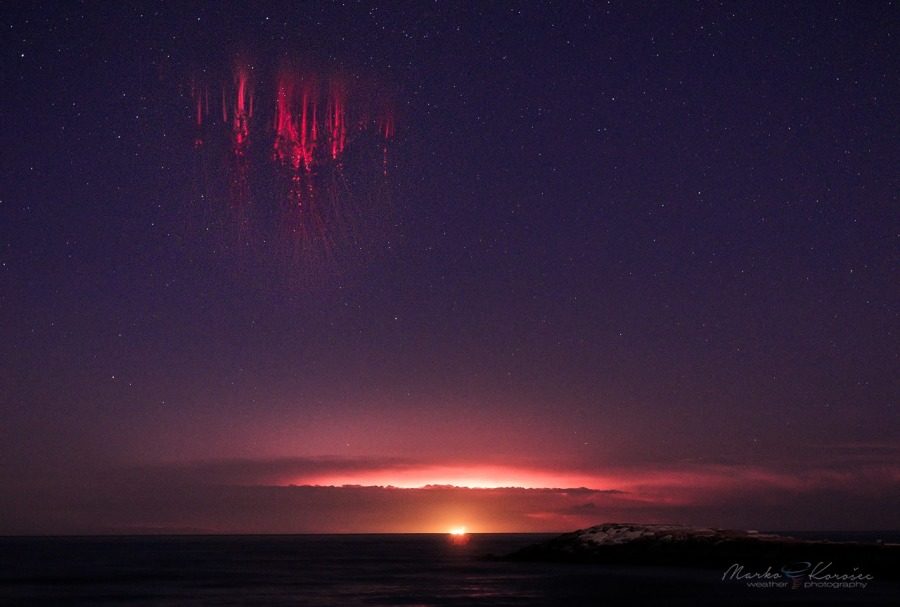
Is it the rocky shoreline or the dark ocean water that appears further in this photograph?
the rocky shoreline

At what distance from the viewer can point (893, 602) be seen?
2032 inches

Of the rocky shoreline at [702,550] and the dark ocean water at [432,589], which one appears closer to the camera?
the dark ocean water at [432,589]

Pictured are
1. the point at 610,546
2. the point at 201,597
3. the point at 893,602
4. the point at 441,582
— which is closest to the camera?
the point at 893,602

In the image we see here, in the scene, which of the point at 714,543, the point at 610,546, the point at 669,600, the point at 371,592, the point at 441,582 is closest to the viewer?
the point at 669,600

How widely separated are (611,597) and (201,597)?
28866 mm

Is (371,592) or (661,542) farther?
(661,542)

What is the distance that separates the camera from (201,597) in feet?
203

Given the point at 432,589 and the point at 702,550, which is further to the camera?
the point at 702,550

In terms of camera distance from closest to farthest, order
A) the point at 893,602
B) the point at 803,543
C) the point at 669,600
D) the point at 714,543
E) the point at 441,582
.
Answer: the point at 893,602 < the point at 669,600 < the point at 441,582 < the point at 803,543 < the point at 714,543

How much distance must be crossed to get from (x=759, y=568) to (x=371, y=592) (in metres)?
37.2

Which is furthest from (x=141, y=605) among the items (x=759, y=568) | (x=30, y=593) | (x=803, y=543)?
(x=803, y=543)

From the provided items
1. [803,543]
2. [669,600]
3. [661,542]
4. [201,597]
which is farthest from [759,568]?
[201,597]

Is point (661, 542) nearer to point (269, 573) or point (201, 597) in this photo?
point (269, 573)

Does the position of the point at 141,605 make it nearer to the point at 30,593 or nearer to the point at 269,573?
the point at 30,593
